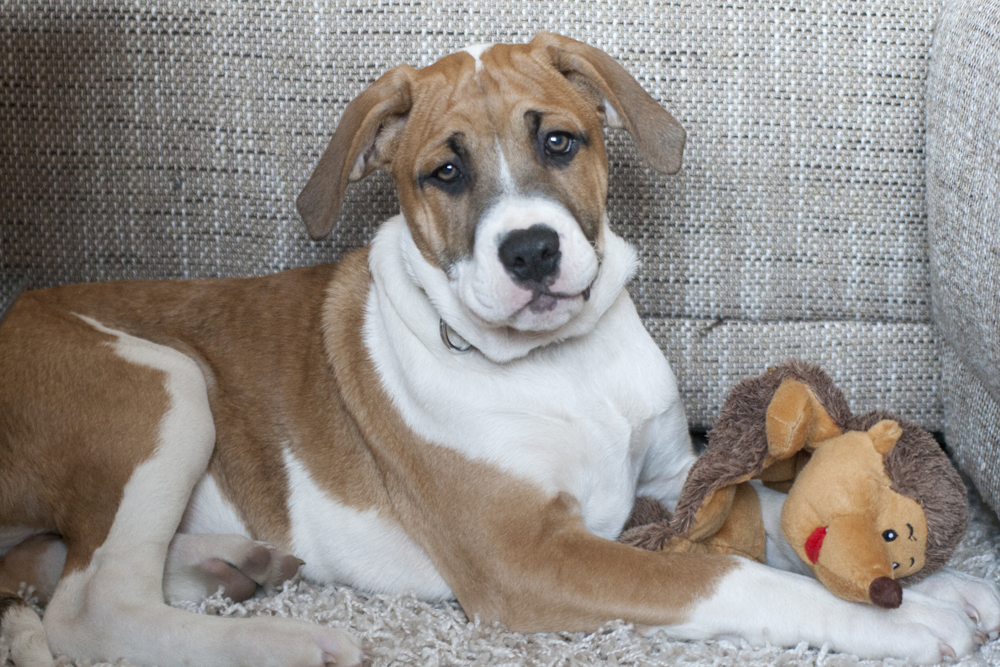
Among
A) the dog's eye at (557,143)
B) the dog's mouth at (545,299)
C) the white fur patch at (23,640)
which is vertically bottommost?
the white fur patch at (23,640)

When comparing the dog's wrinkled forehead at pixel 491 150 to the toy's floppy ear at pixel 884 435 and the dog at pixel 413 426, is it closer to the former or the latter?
the dog at pixel 413 426

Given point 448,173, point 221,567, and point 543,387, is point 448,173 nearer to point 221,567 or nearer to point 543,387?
point 543,387

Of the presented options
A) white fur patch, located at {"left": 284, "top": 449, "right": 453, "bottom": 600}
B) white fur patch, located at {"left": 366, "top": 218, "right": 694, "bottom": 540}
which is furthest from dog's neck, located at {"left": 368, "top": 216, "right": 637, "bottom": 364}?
white fur patch, located at {"left": 284, "top": 449, "right": 453, "bottom": 600}

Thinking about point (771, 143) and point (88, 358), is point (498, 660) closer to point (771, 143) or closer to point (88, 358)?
point (88, 358)

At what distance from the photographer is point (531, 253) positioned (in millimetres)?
1991

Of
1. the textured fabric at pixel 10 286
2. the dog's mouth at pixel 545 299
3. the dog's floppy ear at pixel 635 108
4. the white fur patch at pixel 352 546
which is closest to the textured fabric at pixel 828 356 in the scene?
the dog's floppy ear at pixel 635 108

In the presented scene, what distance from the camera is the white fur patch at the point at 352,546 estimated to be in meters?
2.43

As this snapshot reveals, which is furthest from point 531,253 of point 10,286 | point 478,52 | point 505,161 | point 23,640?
point 10,286

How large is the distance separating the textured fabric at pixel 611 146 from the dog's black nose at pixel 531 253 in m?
1.03

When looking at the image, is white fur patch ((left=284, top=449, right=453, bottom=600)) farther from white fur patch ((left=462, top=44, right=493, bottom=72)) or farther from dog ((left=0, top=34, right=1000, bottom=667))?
white fur patch ((left=462, top=44, right=493, bottom=72))

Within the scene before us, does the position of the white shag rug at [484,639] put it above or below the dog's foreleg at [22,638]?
below

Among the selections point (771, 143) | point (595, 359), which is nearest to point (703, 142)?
point (771, 143)

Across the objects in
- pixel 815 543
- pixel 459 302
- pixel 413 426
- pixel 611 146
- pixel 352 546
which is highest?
pixel 611 146

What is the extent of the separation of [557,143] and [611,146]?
77cm
